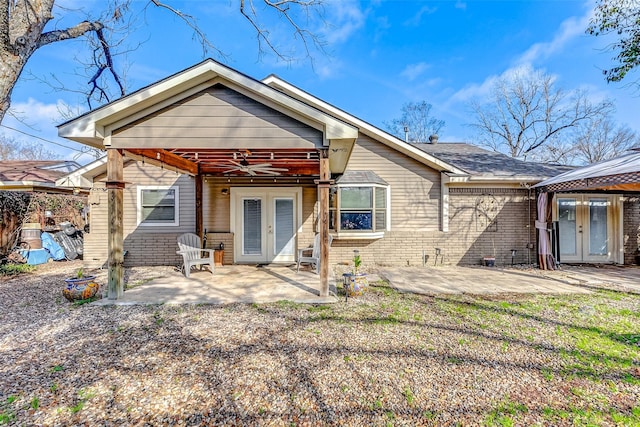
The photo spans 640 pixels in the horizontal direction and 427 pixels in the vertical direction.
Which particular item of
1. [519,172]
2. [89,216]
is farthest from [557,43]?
[89,216]

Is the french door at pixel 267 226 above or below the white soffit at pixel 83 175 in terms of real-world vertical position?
below

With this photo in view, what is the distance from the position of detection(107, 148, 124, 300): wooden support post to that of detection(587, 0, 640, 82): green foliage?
11381mm

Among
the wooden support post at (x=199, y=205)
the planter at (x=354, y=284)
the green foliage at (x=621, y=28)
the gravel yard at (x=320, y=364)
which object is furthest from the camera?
the wooden support post at (x=199, y=205)

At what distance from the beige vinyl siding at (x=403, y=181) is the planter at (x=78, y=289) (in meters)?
6.85

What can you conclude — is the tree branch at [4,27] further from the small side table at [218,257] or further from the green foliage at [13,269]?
the green foliage at [13,269]

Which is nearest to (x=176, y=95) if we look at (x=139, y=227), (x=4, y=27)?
(x=4, y=27)

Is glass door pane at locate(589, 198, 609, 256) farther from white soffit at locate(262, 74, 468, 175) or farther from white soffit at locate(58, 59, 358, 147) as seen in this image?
white soffit at locate(58, 59, 358, 147)

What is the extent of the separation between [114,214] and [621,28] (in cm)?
1213

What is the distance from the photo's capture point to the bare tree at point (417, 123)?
26147 millimetres

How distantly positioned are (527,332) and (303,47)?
25.3 ft

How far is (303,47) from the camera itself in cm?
758

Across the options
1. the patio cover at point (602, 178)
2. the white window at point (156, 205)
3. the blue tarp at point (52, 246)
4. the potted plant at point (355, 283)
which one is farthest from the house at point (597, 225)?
the blue tarp at point (52, 246)

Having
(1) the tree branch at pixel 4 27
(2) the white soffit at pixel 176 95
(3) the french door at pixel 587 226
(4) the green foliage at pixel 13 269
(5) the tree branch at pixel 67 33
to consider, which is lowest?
(4) the green foliage at pixel 13 269

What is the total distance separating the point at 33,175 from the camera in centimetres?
943
